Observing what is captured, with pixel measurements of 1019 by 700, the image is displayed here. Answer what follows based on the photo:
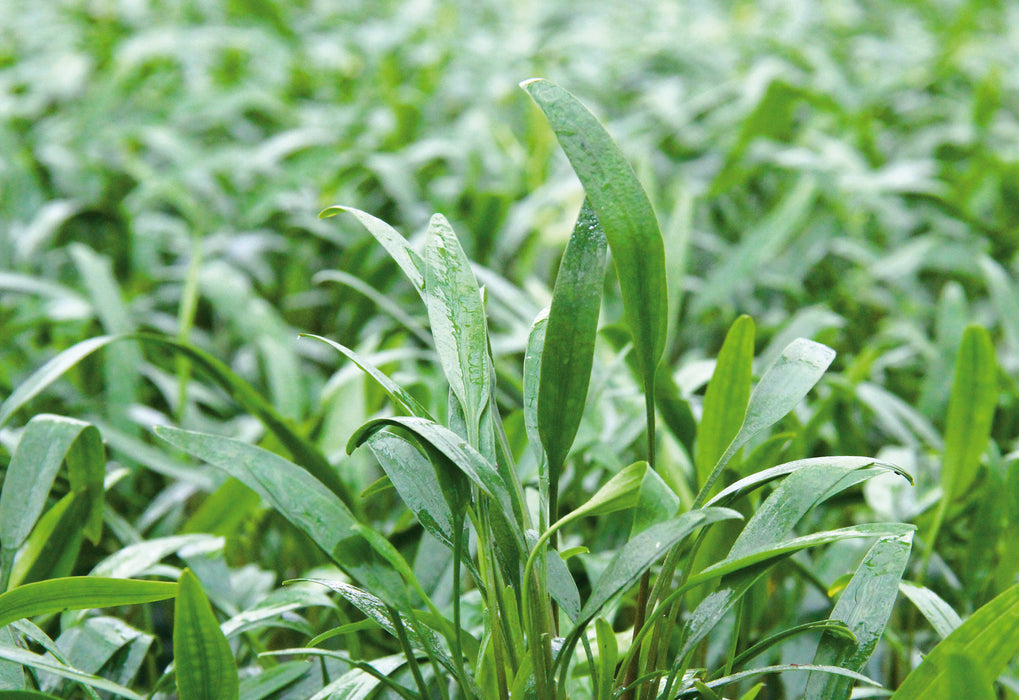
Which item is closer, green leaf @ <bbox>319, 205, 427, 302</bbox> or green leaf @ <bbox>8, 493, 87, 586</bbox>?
green leaf @ <bbox>319, 205, 427, 302</bbox>

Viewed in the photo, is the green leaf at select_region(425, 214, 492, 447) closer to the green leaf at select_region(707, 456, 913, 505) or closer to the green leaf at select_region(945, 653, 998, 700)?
the green leaf at select_region(707, 456, 913, 505)

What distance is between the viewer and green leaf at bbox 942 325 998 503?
Result: 2.26ft

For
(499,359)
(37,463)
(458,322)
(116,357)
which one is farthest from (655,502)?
(116,357)

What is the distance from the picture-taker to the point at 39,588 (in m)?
0.48

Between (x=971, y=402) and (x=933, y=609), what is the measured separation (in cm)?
19

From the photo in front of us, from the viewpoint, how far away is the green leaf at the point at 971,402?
0.69 m

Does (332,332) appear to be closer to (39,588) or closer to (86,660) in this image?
(86,660)

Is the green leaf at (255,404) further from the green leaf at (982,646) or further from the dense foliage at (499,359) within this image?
the green leaf at (982,646)

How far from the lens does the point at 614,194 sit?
1.53 feet

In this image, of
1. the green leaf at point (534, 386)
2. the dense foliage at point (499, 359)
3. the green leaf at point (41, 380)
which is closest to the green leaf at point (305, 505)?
the dense foliage at point (499, 359)

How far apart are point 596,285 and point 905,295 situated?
99 cm

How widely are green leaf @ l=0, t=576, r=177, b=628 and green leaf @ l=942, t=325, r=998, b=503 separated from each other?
553 millimetres

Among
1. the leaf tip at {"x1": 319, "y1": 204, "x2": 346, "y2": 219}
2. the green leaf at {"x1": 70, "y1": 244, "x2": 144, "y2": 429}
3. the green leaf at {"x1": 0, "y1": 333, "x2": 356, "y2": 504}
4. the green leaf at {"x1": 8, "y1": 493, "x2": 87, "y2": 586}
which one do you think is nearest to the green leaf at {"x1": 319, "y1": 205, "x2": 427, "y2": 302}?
the leaf tip at {"x1": 319, "y1": 204, "x2": 346, "y2": 219}

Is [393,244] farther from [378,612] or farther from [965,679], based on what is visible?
[965,679]
